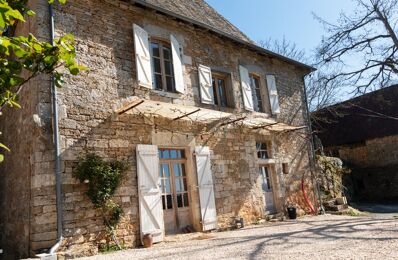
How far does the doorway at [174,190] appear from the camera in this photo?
263 inches

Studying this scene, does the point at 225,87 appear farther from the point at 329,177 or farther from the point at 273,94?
the point at 329,177

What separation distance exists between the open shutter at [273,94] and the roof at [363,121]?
19.6 feet

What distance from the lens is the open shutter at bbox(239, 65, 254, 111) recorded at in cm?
864

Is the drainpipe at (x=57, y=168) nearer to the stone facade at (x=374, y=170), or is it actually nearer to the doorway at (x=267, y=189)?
the doorway at (x=267, y=189)

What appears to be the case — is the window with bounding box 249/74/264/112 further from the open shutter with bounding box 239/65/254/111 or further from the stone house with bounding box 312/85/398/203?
the stone house with bounding box 312/85/398/203

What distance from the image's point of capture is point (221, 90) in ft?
28.1

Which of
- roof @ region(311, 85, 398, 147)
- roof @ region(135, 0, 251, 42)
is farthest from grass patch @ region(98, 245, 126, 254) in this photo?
roof @ region(311, 85, 398, 147)

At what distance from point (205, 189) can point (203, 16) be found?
4872 mm

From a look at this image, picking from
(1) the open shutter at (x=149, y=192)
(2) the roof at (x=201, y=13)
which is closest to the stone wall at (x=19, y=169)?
(1) the open shutter at (x=149, y=192)

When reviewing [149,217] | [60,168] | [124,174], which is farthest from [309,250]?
[60,168]

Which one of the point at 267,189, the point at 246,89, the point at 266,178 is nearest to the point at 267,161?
the point at 266,178

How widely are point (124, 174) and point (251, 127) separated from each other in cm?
377

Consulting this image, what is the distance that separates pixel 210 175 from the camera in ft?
23.9

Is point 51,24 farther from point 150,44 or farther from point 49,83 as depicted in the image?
point 150,44
